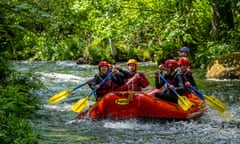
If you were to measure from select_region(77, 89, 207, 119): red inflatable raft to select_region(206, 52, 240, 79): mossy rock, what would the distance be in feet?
23.0

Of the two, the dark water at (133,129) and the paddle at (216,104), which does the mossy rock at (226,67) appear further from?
the paddle at (216,104)

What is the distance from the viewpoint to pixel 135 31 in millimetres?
17609

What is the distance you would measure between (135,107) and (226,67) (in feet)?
25.8

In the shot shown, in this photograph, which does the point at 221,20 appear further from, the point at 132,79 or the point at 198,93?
the point at 132,79

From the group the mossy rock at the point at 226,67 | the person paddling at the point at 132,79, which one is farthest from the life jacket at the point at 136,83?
the mossy rock at the point at 226,67

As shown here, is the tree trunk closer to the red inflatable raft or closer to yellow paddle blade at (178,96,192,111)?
the red inflatable raft

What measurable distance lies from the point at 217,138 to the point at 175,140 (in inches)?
27.3

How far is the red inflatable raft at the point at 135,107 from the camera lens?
8.04 meters

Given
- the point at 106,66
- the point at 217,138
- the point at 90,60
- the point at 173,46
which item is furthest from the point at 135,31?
the point at 217,138

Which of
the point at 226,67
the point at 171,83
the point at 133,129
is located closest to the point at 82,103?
the point at 133,129

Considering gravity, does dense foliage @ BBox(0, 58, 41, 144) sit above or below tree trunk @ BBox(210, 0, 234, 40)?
below

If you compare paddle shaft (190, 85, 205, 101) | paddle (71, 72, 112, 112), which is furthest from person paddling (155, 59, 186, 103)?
paddle (71, 72, 112, 112)

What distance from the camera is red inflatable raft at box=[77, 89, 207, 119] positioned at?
8.04 metres

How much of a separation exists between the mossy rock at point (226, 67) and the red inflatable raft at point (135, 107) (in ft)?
23.0
